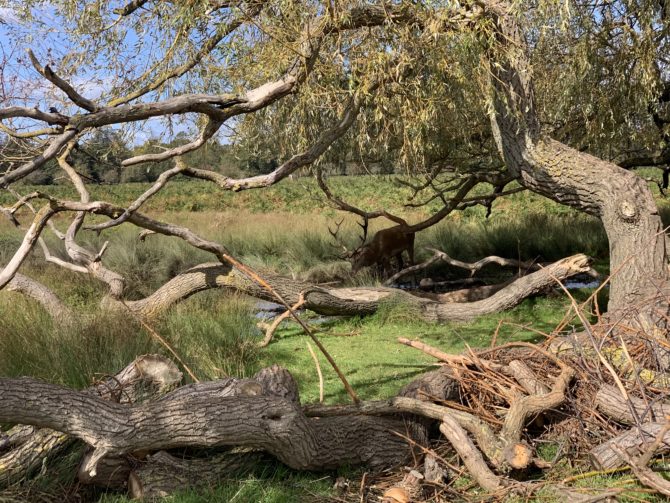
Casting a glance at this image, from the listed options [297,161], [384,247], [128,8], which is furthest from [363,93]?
[384,247]

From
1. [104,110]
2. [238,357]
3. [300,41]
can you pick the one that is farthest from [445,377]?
[300,41]

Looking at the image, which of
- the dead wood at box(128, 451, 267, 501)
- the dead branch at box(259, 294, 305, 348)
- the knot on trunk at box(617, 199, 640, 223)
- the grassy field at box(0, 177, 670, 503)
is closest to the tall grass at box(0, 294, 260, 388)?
the grassy field at box(0, 177, 670, 503)

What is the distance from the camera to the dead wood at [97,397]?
3789mm

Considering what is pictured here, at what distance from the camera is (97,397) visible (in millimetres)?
3777

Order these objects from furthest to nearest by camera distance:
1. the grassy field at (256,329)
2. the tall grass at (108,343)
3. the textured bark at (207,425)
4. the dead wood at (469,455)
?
the tall grass at (108,343) → the grassy field at (256,329) → the dead wood at (469,455) → the textured bark at (207,425)

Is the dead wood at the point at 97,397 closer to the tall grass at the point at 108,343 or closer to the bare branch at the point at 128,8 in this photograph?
the tall grass at the point at 108,343

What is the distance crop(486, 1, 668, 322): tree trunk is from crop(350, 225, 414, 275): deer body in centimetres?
377

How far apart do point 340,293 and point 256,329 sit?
1436 mm

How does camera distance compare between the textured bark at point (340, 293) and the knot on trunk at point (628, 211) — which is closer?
the knot on trunk at point (628, 211)

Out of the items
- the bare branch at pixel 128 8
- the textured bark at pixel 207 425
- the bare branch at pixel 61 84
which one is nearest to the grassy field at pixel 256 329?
the textured bark at pixel 207 425

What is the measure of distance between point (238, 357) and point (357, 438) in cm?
241

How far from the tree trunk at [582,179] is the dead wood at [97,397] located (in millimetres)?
3811

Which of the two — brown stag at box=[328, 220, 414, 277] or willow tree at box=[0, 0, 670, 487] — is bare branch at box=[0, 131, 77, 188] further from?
brown stag at box=[328, 220, 414, 277]

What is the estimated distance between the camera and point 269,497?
3729mm
